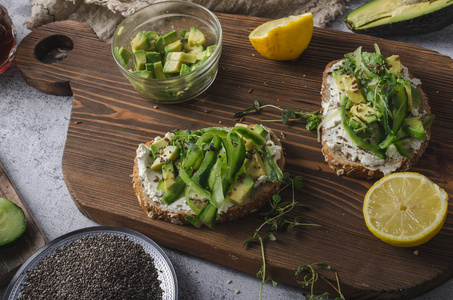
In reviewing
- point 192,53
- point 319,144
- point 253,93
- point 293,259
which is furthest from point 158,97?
point 293,259

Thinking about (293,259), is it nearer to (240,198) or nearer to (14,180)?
(240,198)

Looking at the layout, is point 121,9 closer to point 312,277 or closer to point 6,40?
point 6,40

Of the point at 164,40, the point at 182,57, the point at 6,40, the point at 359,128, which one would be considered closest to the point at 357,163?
the point at 359,128

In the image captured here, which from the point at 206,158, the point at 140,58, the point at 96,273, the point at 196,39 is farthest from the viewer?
the point at 196,39

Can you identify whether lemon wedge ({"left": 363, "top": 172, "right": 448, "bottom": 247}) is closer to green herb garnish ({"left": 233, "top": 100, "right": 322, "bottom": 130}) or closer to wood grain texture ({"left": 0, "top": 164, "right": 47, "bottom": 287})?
green herb garnish ({"left": 233, "top": 100, "right": 322, "bottom": 130})

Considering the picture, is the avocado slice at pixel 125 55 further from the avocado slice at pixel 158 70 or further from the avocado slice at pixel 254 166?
the avocado slice at pixel 254 166

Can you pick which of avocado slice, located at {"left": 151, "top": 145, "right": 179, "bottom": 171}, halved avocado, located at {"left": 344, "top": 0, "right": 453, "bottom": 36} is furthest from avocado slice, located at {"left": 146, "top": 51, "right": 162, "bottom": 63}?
halved avocado, located at {"left": 344, "top": 0, "right": 453, "bottom": 36}

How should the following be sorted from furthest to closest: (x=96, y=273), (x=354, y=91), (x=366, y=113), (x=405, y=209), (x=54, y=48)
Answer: (x=54, y=48)
(x=354, y=91)
(x=366, y=113)
(x=96, y=273)
(x=405, y=209)
